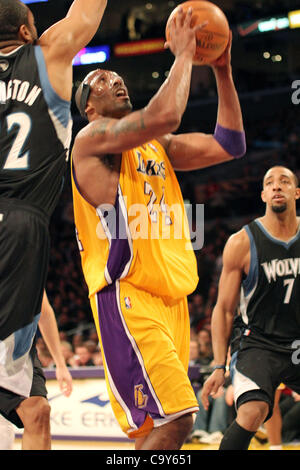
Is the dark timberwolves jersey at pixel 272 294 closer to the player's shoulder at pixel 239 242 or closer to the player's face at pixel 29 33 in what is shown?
the player's shoulder at pixel 239 242

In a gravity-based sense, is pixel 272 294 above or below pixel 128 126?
below

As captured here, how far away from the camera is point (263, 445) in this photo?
262 inches

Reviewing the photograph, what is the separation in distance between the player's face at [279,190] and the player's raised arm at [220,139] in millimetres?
1272

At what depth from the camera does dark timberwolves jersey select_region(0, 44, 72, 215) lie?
279cm

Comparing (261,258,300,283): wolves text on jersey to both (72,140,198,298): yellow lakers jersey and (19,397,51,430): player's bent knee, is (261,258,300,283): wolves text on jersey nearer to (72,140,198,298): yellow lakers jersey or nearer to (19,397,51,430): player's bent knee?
(72,140,198,298): yellow lakers jersey

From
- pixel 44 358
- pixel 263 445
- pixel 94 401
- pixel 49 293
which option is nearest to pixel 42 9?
pixel 49 293

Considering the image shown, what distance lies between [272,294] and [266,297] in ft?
0.17

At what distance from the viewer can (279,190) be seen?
15.8 feet

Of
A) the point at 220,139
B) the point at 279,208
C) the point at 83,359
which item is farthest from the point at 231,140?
the point at 83,359

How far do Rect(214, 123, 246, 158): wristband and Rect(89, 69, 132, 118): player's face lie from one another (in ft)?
1.88

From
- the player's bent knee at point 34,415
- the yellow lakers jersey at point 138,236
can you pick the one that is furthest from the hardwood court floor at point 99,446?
the yellow lakers jersey at point 138,236

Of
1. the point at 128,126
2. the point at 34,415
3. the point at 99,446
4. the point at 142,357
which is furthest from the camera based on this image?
the point at 99,446

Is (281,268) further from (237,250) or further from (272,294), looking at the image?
(237,250)

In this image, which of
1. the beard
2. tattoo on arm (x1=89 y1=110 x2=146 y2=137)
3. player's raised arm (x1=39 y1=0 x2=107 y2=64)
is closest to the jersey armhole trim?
the beard
